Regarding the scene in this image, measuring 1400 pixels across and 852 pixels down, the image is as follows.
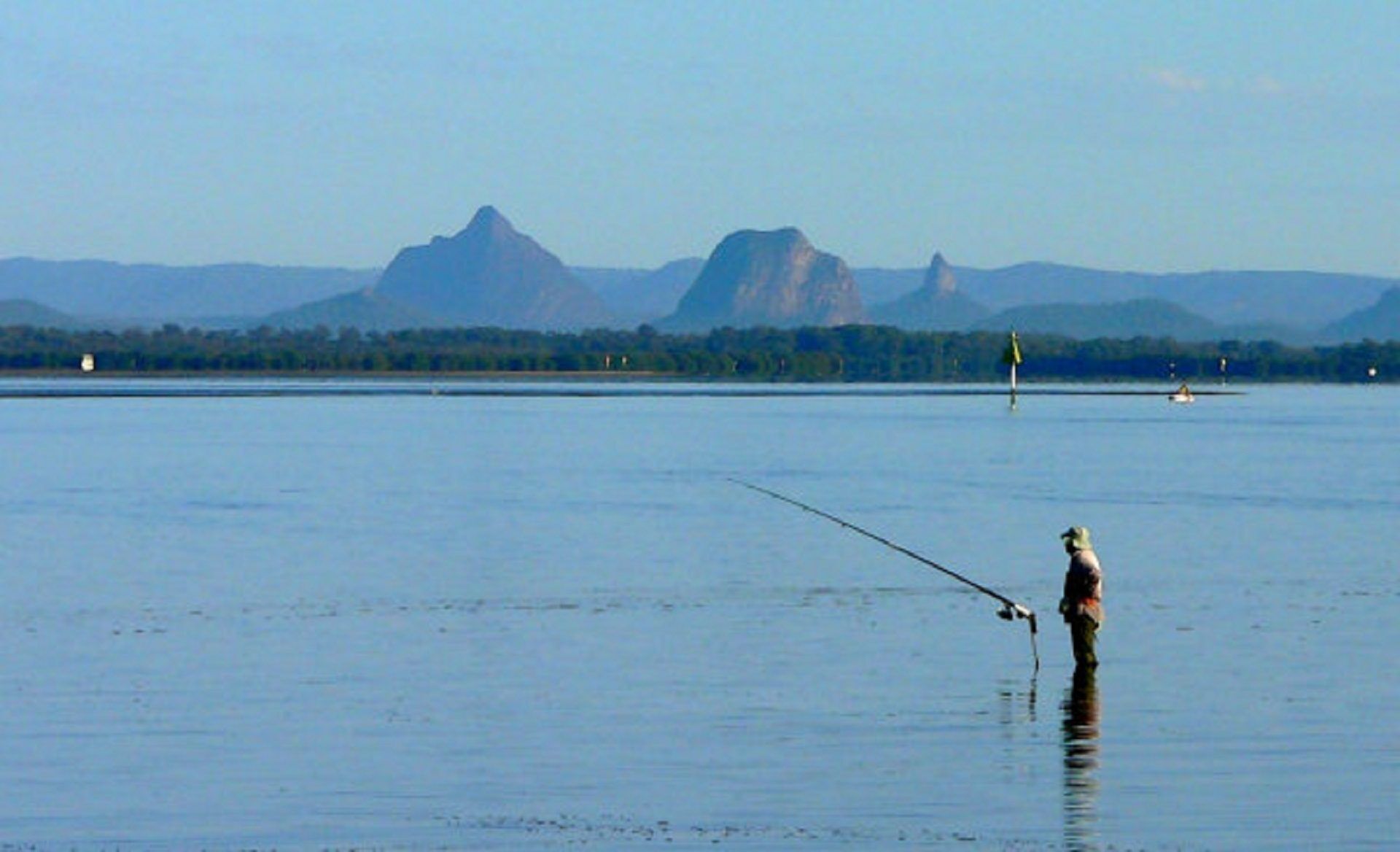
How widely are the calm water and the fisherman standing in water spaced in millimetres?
499

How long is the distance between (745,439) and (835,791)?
99846mm

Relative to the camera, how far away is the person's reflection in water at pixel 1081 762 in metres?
20.3

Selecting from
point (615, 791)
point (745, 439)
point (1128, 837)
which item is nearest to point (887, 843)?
point (1128, 837)

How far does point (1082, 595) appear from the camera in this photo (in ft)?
96.8

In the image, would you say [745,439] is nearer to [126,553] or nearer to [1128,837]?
[126,553]

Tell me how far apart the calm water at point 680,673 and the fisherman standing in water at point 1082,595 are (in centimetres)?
50

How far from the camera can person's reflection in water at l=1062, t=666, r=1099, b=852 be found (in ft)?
66.6

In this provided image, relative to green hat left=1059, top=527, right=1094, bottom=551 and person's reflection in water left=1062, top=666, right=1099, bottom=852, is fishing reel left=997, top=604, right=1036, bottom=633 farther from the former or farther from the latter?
green hat left=1059, top=527, right=1094, bottom=551

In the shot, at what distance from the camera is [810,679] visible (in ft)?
99.8

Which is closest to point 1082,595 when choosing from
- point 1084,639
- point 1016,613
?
point 1084,639

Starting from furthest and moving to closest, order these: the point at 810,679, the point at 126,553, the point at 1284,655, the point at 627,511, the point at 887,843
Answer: the point at 627,511, the point at 126,553, the point at 1284,655, the point at 810,679, the point at 887,843

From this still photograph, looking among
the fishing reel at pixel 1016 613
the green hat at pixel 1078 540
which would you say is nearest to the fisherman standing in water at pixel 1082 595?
the green hat at pixel 1078 540

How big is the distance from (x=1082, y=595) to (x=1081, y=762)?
18.7 ft

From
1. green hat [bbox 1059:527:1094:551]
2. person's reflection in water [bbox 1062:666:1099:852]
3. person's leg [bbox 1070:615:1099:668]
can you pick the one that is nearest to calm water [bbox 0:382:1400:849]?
person's reflection in water [bbox 1062:666:1099:852]
